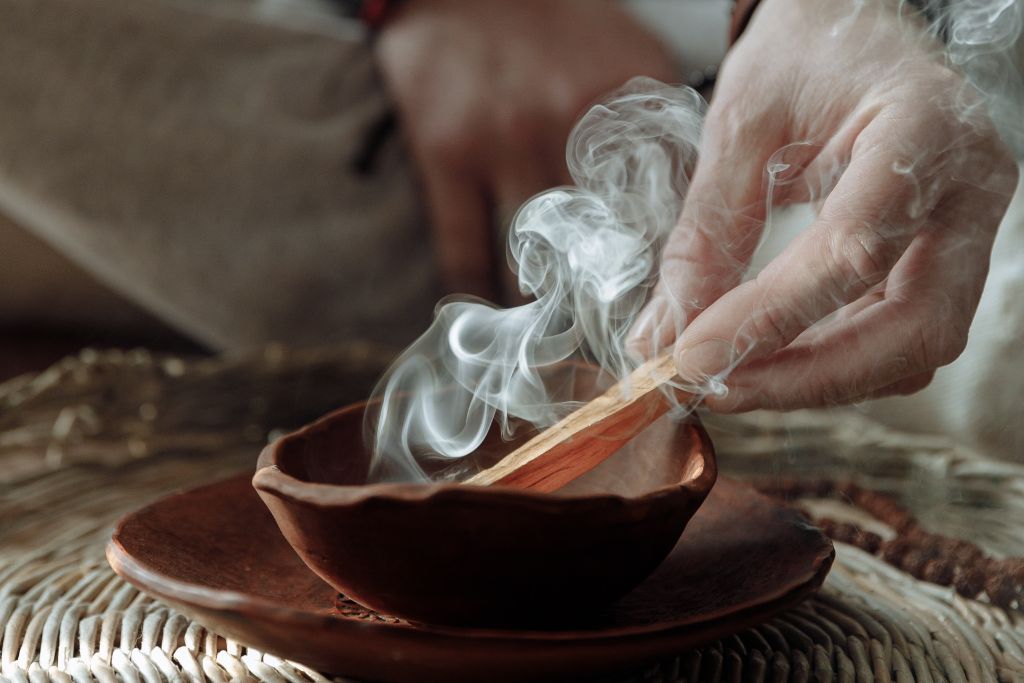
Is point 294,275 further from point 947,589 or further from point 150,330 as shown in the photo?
point 947,589

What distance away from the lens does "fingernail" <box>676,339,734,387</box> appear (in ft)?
1.73

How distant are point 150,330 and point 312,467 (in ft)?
3.55

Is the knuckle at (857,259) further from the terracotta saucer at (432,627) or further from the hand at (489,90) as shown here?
the hand at (489,90)

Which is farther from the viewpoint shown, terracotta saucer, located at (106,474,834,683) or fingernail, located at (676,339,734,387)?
fingernail, located at (676,339,734,387)

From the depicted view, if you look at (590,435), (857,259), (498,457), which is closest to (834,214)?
(857,259)

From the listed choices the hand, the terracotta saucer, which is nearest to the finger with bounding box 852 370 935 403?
the terracotta saucer

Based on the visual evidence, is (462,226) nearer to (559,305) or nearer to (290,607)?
(559,305)

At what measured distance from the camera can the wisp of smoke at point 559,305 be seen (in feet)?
2.10

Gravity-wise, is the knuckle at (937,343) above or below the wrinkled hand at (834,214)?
below

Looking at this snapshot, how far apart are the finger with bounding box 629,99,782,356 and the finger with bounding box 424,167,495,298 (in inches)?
24.5

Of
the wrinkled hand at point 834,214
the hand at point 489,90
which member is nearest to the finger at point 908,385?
the wrinkled hand at point 834,214

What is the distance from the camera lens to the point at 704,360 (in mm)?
529

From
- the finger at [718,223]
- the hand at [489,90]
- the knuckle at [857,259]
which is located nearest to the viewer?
the knuckle at [857,259]

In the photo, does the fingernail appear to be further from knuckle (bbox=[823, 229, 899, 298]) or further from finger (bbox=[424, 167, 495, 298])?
finger (bbox=[424, 167, 495, 298])
